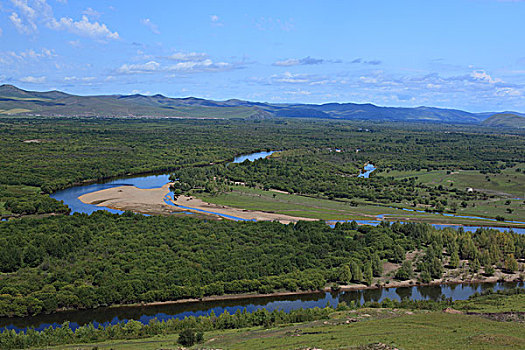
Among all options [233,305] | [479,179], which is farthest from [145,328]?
[479,179]

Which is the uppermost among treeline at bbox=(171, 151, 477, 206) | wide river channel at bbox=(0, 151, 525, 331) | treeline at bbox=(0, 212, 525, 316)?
treeline at bbox=(171, 151, 477, 206)

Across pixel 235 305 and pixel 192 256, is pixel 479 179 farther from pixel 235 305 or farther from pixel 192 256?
pixel 235 305

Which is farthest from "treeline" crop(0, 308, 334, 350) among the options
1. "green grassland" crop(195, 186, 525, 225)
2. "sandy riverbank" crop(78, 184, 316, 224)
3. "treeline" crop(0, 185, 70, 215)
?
"treeline" crop(0, 185, 70, 215)

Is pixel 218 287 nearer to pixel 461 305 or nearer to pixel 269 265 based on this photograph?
pixel 269 265

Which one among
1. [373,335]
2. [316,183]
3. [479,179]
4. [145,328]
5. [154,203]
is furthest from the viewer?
[479,179]

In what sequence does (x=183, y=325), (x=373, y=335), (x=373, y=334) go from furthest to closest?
(x=183, y=325) → (x=373, y=334) → (x=373, y=335)

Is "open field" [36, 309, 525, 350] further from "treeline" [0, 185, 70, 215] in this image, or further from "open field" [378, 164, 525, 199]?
"open field" [378, 164, 525, 199]

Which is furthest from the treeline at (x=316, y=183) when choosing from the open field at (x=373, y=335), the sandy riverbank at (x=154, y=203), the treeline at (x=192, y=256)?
the open field at (x=373, y=335)
